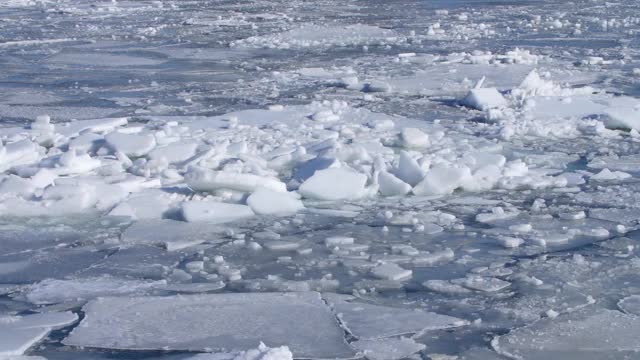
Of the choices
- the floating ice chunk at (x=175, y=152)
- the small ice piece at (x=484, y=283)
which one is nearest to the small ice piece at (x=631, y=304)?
the small ice piece at (x=484, y=283)

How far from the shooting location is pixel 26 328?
4.31 meters

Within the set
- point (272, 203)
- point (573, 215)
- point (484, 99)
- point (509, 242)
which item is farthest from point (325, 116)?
point (509, 242)

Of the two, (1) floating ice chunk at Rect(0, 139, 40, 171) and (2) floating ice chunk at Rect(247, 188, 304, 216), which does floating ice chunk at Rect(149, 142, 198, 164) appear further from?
(2) floating ice chunk at Rect(247, 188, 304, 216)

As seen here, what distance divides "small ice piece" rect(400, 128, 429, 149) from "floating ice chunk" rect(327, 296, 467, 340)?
11.5ft

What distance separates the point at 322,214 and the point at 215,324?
6.54 ft

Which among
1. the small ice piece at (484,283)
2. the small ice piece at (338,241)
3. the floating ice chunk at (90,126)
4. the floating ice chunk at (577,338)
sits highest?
the floating ice chunk at (577,338)

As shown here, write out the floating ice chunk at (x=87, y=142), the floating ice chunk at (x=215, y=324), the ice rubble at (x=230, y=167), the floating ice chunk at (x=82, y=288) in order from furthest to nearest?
the floating ice chunk at (x=87, y=142)
the ice rubble at (x=230, y=167)
the floating ice chunk at (x=82, y=288)
the floating ice chunk at (x=215, y=324)

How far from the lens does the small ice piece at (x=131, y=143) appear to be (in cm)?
767

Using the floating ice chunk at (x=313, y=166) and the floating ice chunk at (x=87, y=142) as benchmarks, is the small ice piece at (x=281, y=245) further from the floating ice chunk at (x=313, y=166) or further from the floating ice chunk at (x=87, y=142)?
the floating ice chunk at (x=87, y=142)

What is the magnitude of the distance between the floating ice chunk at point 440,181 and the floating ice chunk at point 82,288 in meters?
2.22

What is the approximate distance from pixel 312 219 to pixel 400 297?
1.46 meters

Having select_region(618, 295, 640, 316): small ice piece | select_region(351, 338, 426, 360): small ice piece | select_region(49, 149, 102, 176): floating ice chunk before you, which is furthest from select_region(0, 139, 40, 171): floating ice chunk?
select_region(618, 295, 640, 316): small ice piece

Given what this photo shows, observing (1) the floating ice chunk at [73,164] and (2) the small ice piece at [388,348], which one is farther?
(1) the floating ice chunk at [73,164]

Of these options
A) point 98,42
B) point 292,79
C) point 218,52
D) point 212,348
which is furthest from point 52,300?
point 98,42
